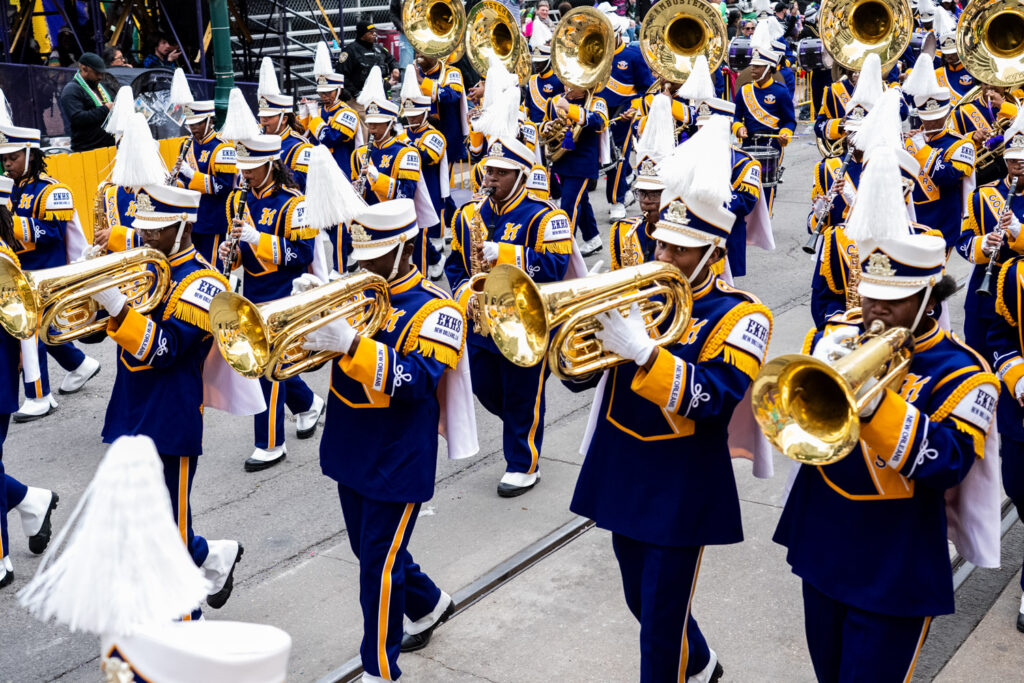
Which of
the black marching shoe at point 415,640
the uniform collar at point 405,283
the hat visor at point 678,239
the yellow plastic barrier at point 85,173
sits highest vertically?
the hat visor at point 678,239

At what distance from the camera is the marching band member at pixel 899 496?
3.64m

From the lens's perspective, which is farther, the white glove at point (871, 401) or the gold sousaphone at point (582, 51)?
the gold sousaphone at point (582, 51)

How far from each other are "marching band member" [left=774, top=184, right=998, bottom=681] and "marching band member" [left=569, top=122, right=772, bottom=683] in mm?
434

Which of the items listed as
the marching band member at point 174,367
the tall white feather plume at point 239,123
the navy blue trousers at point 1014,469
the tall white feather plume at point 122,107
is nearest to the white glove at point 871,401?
the navy blue trousers at point 1014,469

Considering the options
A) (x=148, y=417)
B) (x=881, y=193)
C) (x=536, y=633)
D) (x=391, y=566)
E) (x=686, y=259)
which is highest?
(x=881, y=193)

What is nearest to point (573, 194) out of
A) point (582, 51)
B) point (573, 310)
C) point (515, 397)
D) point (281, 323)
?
point (582, 51)

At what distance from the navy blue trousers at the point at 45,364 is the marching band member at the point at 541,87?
5.34m

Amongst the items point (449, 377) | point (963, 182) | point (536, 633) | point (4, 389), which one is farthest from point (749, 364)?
point (963, 182)

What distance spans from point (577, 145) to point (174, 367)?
6662 millimetres

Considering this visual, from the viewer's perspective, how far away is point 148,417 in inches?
205

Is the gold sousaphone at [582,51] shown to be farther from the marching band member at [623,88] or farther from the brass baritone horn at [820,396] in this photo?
the brass baritone horn at [820,396]

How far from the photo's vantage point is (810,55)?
67.2ft

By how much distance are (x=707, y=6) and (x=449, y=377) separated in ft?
23.1

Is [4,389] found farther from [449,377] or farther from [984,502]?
[984,502]
